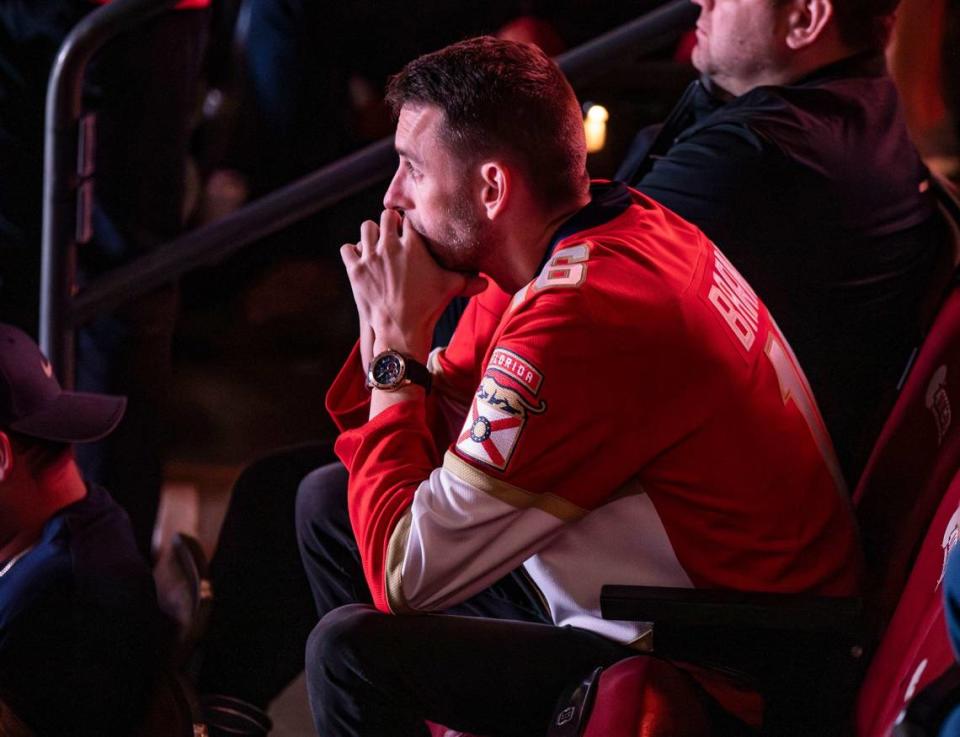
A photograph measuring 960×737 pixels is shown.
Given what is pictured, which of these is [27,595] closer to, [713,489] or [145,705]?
[145,705]

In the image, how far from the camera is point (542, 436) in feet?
4.46

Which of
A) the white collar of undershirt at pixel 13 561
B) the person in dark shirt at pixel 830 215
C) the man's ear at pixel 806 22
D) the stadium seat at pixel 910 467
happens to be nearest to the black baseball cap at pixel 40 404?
the white collar of undershirt at pixel 13 561

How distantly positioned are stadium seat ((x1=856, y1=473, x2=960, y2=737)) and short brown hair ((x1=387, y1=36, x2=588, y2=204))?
1.86ft

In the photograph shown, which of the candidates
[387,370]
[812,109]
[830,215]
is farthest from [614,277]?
[812,109]

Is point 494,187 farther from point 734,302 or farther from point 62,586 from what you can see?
point 62,586

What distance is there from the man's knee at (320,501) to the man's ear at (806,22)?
977 mm

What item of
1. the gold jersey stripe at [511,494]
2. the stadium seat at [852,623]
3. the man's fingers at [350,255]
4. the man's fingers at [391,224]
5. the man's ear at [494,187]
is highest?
the man's ear at [494,187]

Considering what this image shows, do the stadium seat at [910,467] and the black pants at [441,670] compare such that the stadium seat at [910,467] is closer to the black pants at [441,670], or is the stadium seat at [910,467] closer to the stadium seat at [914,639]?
the stadium seat at [914,639]

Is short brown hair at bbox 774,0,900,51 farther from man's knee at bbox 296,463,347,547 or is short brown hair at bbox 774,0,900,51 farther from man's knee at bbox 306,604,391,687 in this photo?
man's knee at bbox 306,604,391,687

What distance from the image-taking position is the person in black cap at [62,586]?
1784mm

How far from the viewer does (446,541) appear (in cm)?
138

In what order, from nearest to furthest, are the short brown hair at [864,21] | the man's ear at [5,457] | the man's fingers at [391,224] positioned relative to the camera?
the man's fingers at [391,224], the man's ear at [5,457], the short brown hair at [864,21]

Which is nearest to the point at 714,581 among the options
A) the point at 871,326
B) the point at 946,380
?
the point at 946,380

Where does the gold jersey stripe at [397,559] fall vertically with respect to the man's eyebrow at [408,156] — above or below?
below
